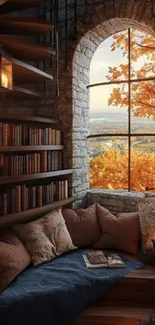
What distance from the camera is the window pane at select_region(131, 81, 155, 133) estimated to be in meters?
3.93

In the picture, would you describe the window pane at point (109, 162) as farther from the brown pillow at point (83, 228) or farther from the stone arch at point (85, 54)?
the brown pillow at point (83, 228)

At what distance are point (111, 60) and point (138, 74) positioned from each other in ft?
1.25

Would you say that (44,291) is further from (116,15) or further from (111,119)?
(116,15)

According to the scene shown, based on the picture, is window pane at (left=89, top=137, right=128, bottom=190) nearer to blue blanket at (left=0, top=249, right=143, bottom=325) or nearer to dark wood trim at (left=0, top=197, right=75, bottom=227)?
dark wood trim at (left=0, top=197, right=75, bottom=227)

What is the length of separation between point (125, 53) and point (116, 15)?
1.49 ft

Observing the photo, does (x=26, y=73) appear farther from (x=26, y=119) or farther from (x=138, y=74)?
(x=138, y=74)

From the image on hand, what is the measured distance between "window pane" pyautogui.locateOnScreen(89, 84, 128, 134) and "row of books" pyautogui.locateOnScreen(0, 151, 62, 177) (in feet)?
2.19

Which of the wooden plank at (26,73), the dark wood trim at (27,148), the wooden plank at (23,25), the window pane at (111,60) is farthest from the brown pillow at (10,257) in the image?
the window pane at (111,60)

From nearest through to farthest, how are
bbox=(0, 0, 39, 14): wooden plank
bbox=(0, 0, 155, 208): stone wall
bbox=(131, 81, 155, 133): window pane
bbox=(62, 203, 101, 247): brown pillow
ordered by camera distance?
1. bbox=(0, 0, 39, 14): wooden plank
2. bbox=(62, 203, 101, 247): brown pillow
3. bbox=(0, 0, 155, 208): stone wall
4. bbox=(131, 81, 155, 133): window pane

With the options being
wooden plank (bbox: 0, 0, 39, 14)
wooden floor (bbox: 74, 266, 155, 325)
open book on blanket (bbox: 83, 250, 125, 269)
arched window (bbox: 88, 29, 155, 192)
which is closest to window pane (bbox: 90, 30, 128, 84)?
arched window (bbox: 88, 29, 155, 192)

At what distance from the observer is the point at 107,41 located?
14.0ft

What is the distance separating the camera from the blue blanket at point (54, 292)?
8.19ft

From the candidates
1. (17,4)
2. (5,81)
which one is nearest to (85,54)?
(17,4)

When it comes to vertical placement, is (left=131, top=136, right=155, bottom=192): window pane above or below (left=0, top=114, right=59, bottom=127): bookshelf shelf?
below
